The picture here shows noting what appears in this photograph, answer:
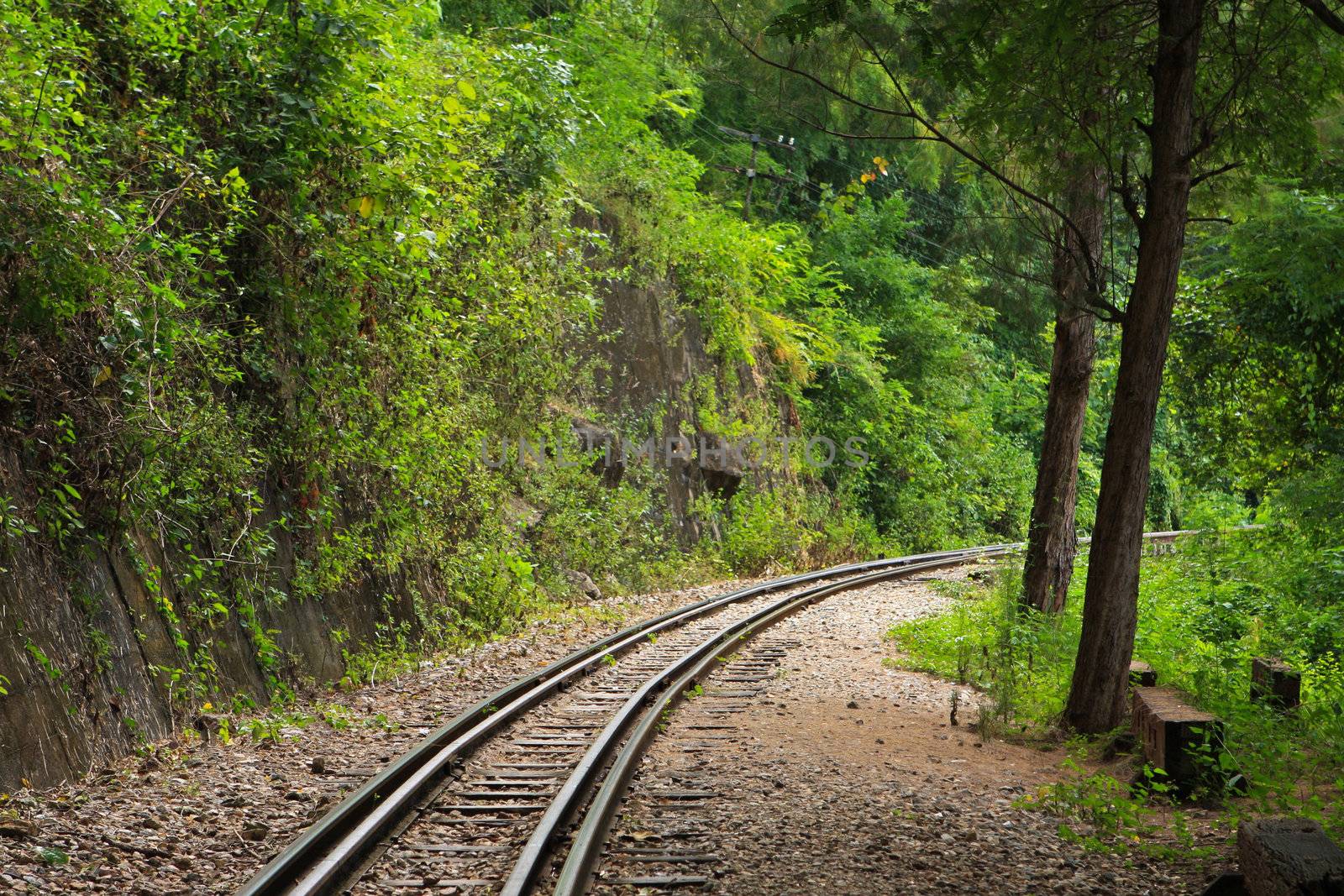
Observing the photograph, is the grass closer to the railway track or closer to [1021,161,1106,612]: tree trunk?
[1021,161,1106,612]: tree trunk

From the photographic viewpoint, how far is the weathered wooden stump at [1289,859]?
4.34m

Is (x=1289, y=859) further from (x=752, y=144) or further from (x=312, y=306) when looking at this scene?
(x=752, y=144)

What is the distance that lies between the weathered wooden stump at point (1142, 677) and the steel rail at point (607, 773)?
3.70 meters

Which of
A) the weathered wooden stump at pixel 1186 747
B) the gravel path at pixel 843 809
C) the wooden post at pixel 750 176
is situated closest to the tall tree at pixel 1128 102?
the weathered wooden stump at pixel 1186 747

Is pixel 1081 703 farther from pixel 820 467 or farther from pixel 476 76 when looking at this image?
pixel 820 467

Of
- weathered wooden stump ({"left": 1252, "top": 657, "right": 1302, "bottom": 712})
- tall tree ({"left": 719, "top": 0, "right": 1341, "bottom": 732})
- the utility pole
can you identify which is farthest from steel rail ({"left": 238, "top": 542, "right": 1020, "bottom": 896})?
the utility pole

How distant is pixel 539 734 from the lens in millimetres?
8344

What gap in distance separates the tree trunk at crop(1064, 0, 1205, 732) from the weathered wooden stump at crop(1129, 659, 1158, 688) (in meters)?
0.65

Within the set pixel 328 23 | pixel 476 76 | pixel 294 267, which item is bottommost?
pixel 294 267

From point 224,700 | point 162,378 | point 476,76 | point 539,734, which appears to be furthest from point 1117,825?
point 476,76

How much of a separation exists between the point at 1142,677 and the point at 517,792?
4.86 metres

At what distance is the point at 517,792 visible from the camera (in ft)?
22.4

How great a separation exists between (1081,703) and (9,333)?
7619mm

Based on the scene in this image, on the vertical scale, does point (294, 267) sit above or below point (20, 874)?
above
